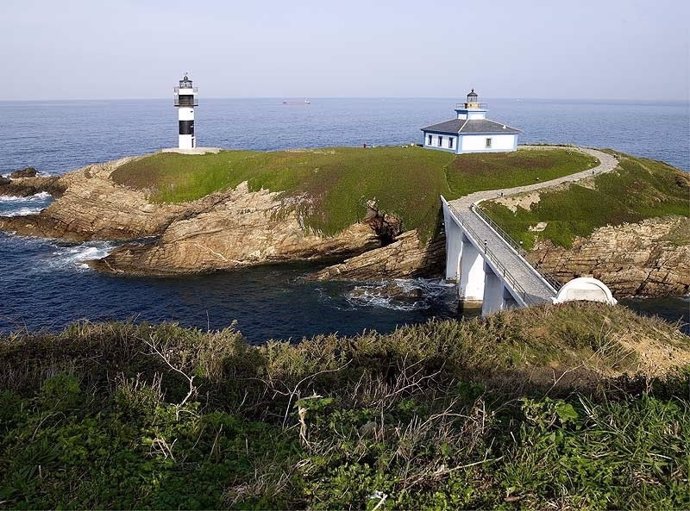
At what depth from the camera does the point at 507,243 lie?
30.7 m

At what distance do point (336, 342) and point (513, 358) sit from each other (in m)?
5.05

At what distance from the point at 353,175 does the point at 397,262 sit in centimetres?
1158

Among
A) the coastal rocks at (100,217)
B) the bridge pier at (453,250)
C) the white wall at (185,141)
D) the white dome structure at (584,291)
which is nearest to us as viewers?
the white dome structure at (584,291)

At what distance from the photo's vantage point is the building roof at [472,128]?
54.7 metres

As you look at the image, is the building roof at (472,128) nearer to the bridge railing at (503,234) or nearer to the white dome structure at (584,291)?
the bridge railing at (503,234)

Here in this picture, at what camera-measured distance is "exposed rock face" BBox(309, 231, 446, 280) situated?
37.6 meters

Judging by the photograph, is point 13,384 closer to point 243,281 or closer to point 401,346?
point 401,346

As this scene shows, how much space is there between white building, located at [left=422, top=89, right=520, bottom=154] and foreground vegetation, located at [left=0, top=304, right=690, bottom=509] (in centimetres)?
4483

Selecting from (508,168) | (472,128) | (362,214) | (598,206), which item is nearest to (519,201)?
(598,206)

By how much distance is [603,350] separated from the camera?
1567 cm

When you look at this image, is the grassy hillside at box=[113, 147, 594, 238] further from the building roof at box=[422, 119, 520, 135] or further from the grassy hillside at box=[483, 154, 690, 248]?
the grassy hillside at box=[483, 154, 690, 248]

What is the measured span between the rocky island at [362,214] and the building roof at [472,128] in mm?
3111

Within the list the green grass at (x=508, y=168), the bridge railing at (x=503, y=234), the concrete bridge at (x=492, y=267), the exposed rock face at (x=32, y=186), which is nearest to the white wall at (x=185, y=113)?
the exposed rock face at (x=32, y=186)

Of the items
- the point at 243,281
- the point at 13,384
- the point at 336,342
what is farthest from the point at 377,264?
the point at 13,384
